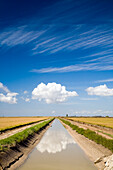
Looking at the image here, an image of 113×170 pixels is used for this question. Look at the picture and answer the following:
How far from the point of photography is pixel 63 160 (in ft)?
39.5

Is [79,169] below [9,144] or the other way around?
below

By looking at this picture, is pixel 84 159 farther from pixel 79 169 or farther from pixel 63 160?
pixel 79 169

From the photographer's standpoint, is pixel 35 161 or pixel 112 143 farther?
pixel 112 143

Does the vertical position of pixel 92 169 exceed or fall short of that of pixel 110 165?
it falls short

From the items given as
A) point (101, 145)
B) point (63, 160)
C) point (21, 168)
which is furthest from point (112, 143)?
point (21, 168)

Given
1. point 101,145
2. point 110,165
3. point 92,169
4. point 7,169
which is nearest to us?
Result: point 110,165

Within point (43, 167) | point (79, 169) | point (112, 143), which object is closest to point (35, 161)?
point (43, 167)

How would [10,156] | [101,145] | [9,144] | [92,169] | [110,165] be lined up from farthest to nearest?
[101,145], [9,144], [10,156], [92,169], [110,165]

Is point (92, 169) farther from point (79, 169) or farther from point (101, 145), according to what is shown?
point (101, 145)

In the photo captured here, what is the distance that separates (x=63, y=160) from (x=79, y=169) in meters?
2.17

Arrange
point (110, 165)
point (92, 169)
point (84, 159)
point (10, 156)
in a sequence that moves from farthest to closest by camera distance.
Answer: point (84, 159), point (10, 156), point (92, 169), point (110, 165)

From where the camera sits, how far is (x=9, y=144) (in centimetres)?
1360

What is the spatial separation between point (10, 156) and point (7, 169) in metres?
2.24

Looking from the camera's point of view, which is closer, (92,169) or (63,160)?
(92,169)
